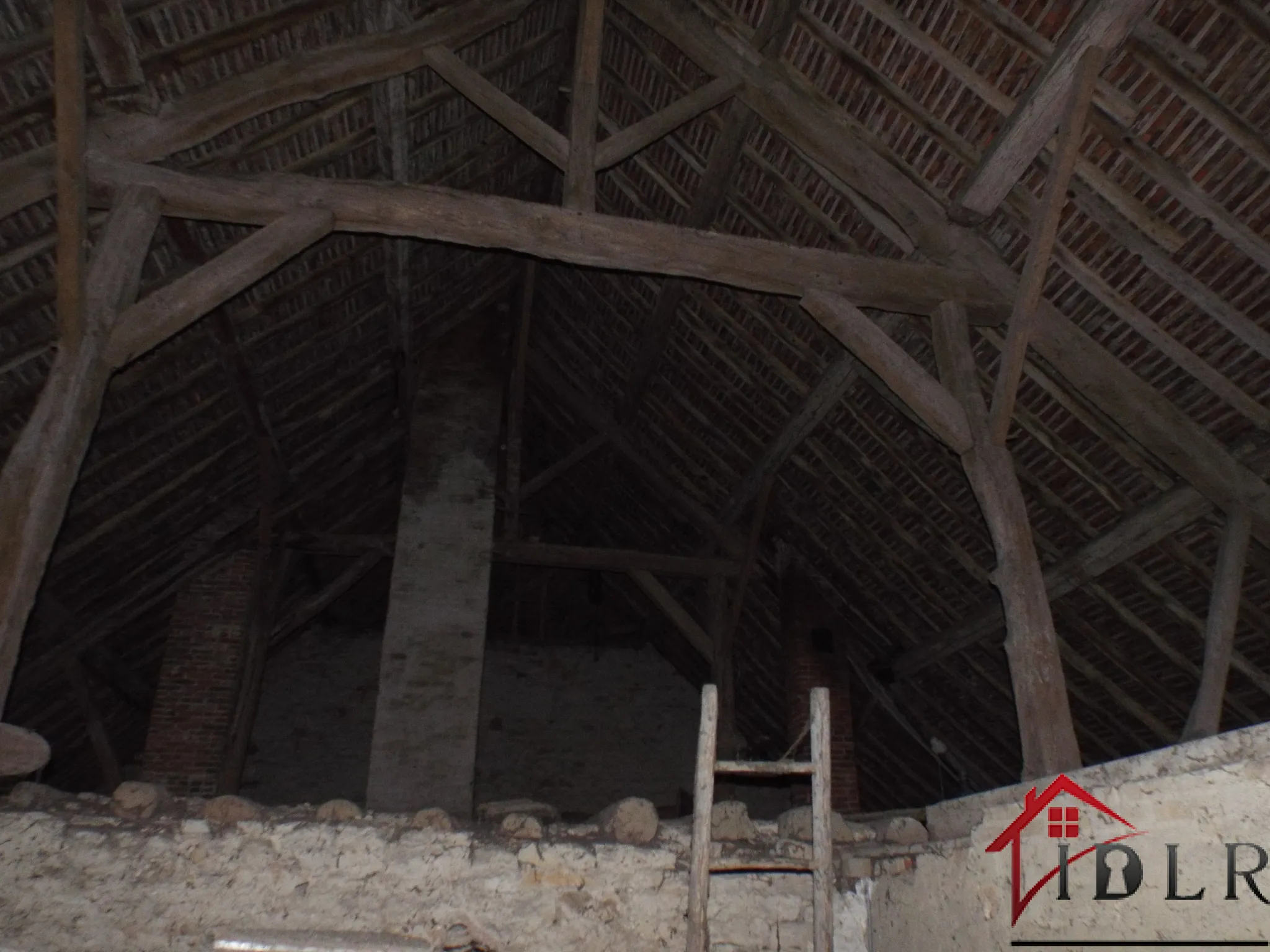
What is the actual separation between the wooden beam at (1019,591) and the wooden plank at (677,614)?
4.41m

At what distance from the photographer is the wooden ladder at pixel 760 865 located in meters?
3.04

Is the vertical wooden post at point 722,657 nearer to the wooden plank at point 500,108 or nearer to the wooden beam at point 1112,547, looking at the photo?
the wooden beam at point 1112,547

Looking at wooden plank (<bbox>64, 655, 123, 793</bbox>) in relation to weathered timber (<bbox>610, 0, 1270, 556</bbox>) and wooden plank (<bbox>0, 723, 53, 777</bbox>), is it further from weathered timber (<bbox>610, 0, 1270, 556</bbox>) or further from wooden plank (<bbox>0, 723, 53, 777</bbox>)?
weathered timber (<bbox>610, 0, 1270, 556</bbox>)

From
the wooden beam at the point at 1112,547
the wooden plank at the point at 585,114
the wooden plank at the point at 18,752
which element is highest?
the wooden plank at the point at 585,114

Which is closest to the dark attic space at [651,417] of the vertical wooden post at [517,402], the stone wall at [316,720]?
the vertical wooden post at [517,402]

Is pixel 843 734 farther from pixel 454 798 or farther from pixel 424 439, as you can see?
pixel 424 439

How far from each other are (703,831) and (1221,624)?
259 centimetres

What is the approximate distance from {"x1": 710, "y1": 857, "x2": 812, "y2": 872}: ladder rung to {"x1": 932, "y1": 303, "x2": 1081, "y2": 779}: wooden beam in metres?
0.89

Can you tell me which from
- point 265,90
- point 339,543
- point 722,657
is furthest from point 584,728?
point 265,90

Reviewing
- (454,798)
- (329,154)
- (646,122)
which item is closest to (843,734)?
(454,798)

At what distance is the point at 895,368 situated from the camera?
4.49m

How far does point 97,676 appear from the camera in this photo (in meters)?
7.76

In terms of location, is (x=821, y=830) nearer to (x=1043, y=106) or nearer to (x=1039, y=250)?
(x=1039, y=250)

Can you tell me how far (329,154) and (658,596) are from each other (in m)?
4.87
